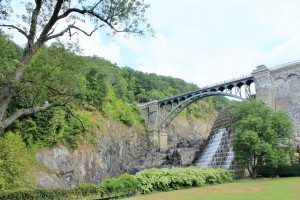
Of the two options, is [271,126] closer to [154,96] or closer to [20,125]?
[20,125]

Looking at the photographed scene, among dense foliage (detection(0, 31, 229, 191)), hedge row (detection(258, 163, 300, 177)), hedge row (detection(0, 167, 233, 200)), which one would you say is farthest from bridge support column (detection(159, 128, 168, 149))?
hedge row (detection(0, 167, 233, 200))

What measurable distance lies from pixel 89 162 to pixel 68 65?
830 inches

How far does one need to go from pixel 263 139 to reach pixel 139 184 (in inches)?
545

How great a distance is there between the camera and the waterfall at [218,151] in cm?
3403

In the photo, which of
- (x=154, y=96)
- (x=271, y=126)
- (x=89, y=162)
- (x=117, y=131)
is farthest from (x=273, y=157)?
(x=154, y=96)

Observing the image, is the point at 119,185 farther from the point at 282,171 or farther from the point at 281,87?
the point at 281,87

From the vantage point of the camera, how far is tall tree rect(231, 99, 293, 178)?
84.4 feet

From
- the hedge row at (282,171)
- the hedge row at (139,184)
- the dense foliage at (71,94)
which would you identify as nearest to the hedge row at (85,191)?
the hedge row at (139,184)

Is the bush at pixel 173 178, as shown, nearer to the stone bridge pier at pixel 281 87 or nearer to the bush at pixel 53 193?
the bush at pixel 53 193

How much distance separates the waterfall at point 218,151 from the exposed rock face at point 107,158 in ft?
6.21

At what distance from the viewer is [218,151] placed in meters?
36.6

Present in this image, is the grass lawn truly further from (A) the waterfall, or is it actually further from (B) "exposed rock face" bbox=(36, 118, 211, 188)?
(A) the waterfall

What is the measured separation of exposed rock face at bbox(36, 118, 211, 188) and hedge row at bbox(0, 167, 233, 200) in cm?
954

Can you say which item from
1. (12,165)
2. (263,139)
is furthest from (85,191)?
(263,139)
